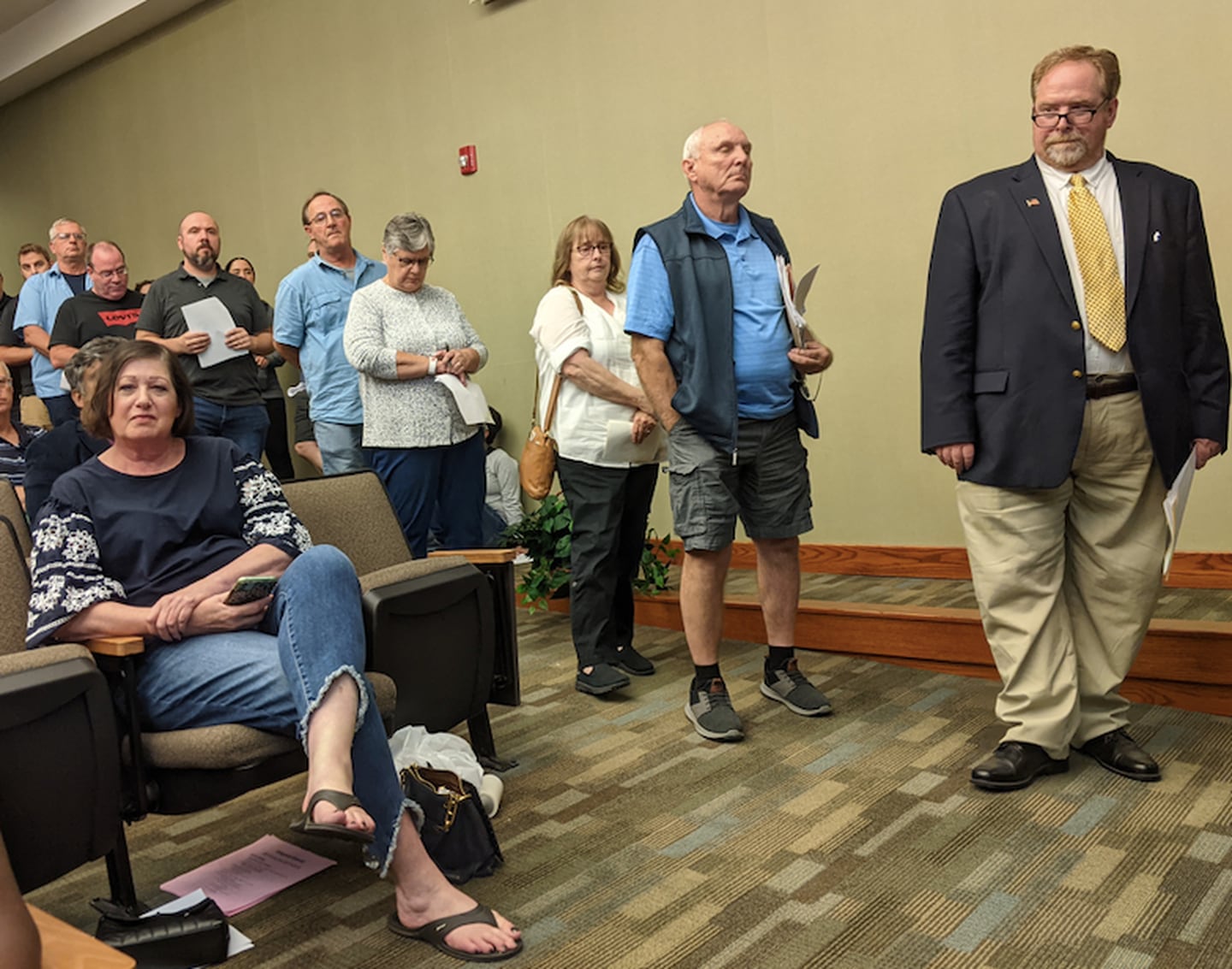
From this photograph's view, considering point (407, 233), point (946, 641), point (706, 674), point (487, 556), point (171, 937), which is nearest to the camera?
point (171, 937)

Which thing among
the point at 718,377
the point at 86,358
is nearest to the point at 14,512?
the point at 86,358

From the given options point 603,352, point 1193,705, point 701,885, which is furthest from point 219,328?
point 1193,705

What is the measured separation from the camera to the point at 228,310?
3.80 m

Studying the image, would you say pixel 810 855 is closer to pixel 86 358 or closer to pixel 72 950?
pixel 72 950

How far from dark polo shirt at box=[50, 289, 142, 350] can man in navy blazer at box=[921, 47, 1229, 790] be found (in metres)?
2.93

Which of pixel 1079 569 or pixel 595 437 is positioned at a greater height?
pixel 595 437

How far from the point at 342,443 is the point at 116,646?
189 centimetres

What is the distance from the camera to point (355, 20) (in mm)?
5594

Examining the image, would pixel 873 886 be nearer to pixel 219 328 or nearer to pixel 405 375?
pixel 405 375

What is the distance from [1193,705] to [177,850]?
236cm

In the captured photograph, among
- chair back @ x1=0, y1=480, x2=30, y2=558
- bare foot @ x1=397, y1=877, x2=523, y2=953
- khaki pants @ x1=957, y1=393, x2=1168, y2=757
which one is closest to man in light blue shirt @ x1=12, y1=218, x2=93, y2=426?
chair back @ x1=0, y1=480, x2=30, y2=558

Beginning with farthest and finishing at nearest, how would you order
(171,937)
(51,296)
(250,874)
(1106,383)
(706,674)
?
(51,296) < (706,674) < (1106,383) < (250,874) < (171,937)

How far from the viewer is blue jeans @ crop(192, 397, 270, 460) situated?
366 centimetres

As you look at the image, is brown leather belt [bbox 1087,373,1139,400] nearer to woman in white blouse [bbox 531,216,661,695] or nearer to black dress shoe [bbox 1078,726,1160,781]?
black dress shoe [bbox 1078,726,1160,781]
